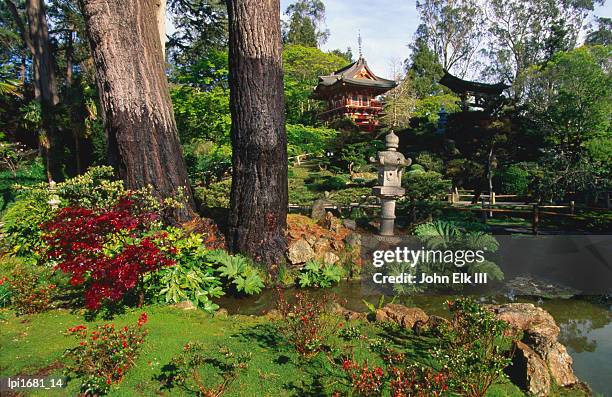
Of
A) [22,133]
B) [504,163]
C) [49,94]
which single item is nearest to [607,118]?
[504,163]

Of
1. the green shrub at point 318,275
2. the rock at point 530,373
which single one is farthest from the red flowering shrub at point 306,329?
the green shrub at point 318,275

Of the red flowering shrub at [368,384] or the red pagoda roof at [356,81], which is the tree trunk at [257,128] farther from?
the red pagoda roof at [356,81]

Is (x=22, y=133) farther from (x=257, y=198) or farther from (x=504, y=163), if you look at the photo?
(x=504, y=163)

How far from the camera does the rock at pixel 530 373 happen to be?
3.22m

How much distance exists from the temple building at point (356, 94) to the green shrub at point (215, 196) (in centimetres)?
1967

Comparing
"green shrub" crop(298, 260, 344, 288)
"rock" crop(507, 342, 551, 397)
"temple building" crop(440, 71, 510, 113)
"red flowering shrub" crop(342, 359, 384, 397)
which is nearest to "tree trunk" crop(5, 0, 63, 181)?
"green shrub" crop(298, 260, 344, 288)

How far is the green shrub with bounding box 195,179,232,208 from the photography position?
922cm

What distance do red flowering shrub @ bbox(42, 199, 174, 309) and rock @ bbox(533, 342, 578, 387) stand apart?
4.17m

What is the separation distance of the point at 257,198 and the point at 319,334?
312 cm

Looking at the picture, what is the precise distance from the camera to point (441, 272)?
693 cm

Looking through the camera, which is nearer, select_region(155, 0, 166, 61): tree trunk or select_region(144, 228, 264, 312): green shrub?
select_region(144, 228, 264, 312): green shrub

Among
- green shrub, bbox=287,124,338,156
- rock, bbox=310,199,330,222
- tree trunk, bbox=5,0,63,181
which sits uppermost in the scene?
tree trunk, bbox=5,0,63,181

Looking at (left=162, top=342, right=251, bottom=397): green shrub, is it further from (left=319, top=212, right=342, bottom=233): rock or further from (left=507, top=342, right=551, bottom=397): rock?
(left=319, top=212, right=342, bottom=233): rock

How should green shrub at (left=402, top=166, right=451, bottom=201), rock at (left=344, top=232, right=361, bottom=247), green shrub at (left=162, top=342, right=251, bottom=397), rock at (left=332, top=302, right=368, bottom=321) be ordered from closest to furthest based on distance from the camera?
green shrub at (left=162, top=342, right=251, bottom=397)
rock at (left=332, top=302, right=368, bottom=321)
rock at (left=344, top=232, right=361, bottom=247)
green shrub at (left=402, top=166, right=451, bottom=201)
